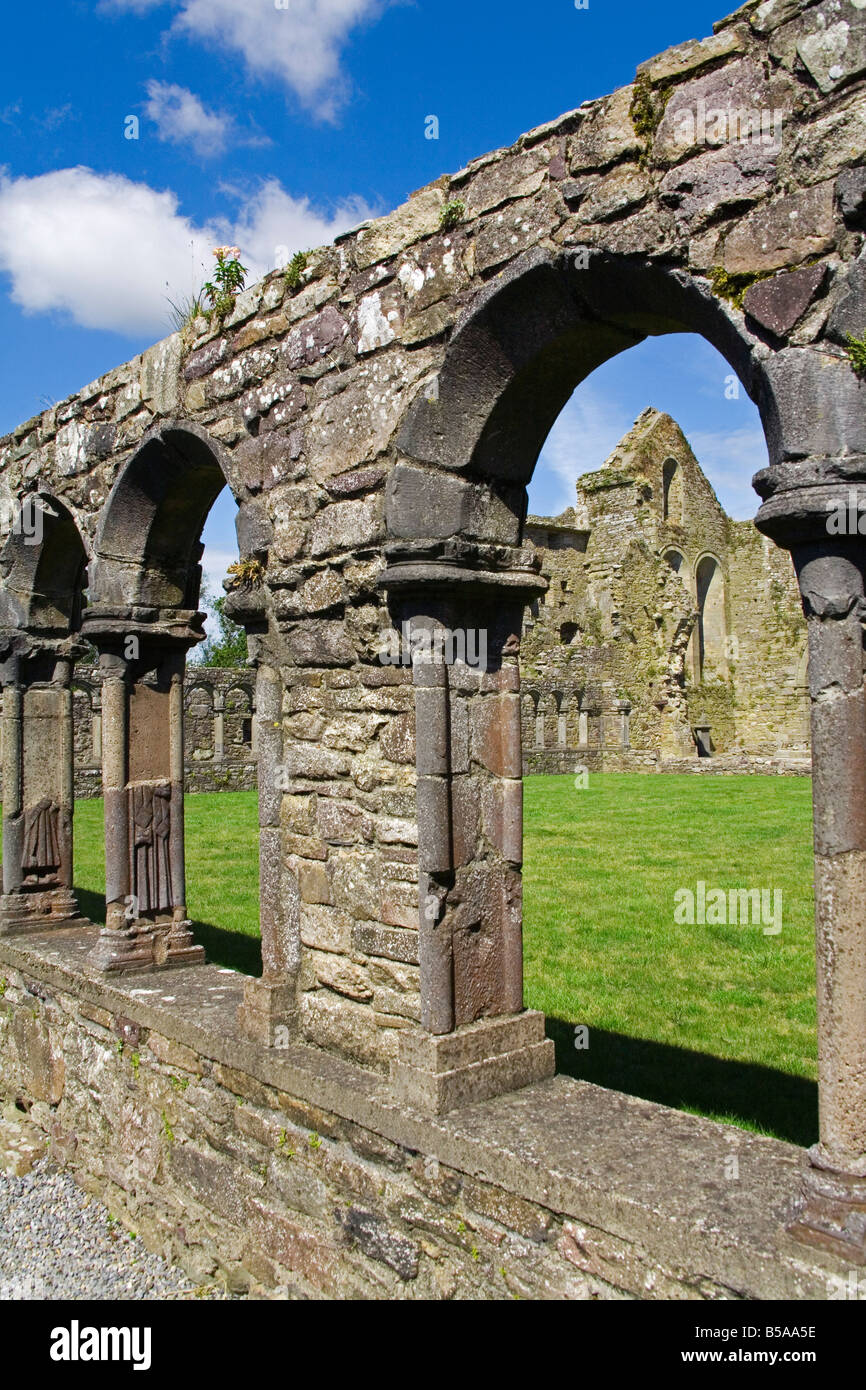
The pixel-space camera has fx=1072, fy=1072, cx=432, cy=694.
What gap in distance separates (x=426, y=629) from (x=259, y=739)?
1.13 meters

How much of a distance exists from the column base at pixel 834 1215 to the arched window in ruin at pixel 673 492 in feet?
93.4

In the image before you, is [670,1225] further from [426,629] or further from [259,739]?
[259,739]

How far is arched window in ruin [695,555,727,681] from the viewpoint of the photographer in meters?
31.6

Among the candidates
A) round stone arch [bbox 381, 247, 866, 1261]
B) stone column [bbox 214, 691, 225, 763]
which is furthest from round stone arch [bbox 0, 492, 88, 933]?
stone column [bbox 214, 691, 225, 763]

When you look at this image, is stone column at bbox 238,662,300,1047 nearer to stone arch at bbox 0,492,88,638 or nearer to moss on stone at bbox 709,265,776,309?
moss on stone at bbox 709,265,776,309

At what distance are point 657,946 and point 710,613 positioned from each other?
25.7 m

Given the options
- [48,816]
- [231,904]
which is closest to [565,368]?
[48,816]

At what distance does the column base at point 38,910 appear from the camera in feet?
23.4

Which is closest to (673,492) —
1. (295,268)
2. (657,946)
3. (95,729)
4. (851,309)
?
(95,729)

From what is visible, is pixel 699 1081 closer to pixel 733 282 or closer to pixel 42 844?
pixel 733 282

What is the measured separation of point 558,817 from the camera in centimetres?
1579

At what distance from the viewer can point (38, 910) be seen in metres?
7.24

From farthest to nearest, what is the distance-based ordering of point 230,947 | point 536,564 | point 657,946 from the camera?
point 230,947, point 657,946, point 536,564

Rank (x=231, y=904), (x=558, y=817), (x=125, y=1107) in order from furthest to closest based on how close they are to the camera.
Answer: (x=558, y=817)
(x=231, y=904)
(x=125, y=1107)
